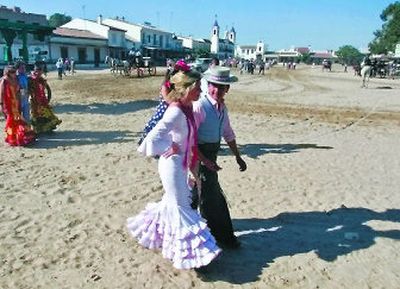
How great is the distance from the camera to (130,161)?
809cm

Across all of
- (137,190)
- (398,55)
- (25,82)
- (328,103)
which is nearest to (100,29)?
(398,55)

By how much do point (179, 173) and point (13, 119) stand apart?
6378 mm

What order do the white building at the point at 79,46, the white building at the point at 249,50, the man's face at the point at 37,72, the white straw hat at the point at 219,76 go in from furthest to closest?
the white building at the point at 249,50 → the white building at the point at 79,46 → the man's face at the point at 37,72 → the white straw hat at the point at 219,76

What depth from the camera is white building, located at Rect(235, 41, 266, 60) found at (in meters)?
146

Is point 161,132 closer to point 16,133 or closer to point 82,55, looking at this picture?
point 16,133

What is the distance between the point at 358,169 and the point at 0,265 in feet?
19.7

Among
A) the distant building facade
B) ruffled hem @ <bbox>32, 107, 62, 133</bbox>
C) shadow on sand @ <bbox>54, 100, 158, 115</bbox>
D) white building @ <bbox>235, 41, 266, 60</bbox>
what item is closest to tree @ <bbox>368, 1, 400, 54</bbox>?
the distant building facade

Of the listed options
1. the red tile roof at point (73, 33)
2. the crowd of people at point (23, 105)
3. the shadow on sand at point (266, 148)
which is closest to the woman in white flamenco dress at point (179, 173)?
the shadow on sand at point (266, 148)

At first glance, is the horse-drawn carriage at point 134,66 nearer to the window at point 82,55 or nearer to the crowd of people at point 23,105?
the window at point 82,55

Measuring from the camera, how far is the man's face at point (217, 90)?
4.16 m

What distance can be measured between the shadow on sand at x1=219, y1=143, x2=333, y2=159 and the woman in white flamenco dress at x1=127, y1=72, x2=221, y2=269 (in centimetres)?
479

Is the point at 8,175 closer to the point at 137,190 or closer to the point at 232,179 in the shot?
the point at 137,190

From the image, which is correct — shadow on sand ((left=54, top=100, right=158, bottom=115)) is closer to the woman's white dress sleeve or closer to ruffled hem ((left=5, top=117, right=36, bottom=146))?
ruffled hem ((left=5, top=117, right=36, bottom=146))

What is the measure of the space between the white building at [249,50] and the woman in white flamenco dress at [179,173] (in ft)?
471
